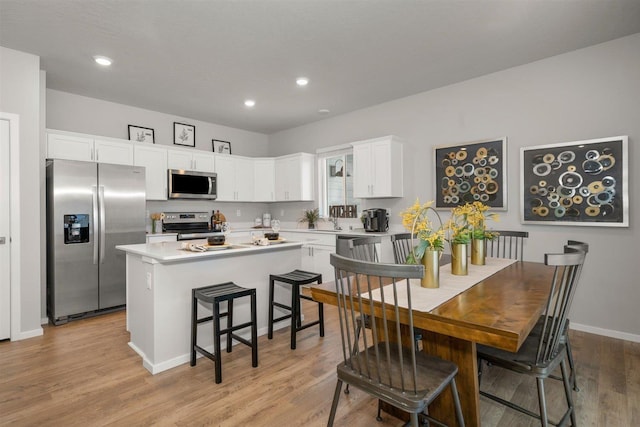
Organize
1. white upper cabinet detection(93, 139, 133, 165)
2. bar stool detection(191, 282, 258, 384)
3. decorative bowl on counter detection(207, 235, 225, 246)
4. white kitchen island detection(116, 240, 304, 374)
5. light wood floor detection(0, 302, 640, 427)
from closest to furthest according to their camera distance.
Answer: light wood floor detection(0, 302, 640, 427)
bar stool detection(191, 282, 258, 384)
white kitchen island detection(116, 240, 304, 374)
decorative bowl on counter detection(207, 235, 225, 246)
white upper cabinet detection(93, 139, 133, 165)

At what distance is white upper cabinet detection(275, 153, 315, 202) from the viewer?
5.62 metres

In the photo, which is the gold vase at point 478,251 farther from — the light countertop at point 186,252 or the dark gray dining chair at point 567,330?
the light countertop at point 186,252

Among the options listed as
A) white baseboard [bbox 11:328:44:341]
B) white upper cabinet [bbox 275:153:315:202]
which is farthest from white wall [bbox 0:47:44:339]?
white upper cabinet [bbox 275:153:315:202]

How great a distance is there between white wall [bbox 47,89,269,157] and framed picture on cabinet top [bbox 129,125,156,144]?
59 millimetres

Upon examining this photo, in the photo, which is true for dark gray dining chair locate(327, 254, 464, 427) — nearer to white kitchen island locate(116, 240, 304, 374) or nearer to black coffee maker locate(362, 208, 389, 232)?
white kitchen island locate(116, 240, 304, 374)

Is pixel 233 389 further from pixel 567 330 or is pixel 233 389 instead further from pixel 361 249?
pixel 567 330

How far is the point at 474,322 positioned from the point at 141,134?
5.14m

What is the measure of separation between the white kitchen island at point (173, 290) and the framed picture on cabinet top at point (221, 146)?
3176 mm

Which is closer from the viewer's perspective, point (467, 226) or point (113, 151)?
point (467, 226)

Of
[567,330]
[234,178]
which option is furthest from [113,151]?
[567,330]

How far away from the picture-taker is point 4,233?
3074mm

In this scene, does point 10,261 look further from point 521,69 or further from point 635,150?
point 635,150

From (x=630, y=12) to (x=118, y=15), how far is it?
4.03 meters

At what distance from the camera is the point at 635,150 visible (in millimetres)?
2924
